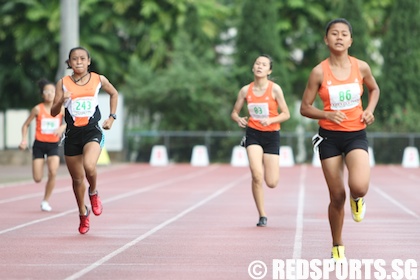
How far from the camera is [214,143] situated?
158 ft

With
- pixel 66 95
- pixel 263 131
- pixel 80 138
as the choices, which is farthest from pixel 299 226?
pixel 66 95

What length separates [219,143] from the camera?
4831cm

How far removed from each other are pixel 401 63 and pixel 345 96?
40.1 meters

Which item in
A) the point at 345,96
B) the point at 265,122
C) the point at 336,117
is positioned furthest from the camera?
the point at 265,122

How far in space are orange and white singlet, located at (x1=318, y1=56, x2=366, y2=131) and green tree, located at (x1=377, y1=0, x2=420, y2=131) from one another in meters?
39.1

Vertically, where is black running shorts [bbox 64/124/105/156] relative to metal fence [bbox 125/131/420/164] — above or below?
above

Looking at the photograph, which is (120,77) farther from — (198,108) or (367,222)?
(367,222)

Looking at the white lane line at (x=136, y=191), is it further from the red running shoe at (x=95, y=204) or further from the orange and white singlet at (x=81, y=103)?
the orange and white singlet at (x=81, y=103)

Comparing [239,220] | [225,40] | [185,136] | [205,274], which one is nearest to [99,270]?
[205,274]

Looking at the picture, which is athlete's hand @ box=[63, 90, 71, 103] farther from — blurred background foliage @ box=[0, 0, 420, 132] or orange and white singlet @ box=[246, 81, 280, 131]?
blurred background foliage @ box=[0, 0, 420, 132]

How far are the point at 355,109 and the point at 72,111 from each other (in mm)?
4212

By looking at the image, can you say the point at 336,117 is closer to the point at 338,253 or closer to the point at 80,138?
the point at 338,253

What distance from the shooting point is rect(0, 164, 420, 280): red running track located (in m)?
10.9

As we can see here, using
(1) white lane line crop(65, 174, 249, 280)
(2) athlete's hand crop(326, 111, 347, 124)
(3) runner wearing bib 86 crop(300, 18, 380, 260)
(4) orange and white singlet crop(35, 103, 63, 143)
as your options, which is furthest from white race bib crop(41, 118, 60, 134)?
(2) athlete's hand crop(326, 111, 347, 124)
